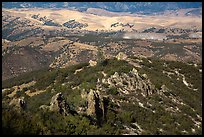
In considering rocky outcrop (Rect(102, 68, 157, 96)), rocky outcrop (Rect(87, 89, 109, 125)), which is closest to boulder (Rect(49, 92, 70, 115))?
rocky outcrop (Rect(87, 89, 109, 125))

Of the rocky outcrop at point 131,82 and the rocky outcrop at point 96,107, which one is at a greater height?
the rocky outcrop at point 96,107

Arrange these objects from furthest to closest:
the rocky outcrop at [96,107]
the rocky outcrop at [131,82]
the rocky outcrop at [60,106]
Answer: the rocky outcrop at [131,82] < the rocky outcrop at [96,107] < the rocky outcrop at [60,106]

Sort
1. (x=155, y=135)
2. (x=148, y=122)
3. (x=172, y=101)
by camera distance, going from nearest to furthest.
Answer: (x=155, y=135) < (x=148, y=122) < (x=172, y=101)

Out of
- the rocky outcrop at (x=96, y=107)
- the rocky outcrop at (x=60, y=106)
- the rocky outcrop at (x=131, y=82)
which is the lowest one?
the rocky outcrop at (x=131, y=82)

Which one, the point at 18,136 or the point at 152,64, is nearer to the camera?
the point at 18,136

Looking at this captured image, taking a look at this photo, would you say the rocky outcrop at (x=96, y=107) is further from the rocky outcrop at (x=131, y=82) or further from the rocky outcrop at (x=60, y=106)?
the rocky outcrop at (x=131, y=82)

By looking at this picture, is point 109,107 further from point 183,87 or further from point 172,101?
point 183,87

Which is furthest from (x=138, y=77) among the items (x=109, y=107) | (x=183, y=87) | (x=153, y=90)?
(x=109, y=107)

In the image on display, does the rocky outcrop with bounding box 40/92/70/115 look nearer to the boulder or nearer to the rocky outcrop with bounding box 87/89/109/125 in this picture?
the boulder

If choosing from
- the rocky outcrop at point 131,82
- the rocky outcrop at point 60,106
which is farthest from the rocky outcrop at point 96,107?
the rocky outcrop at point 131,82
